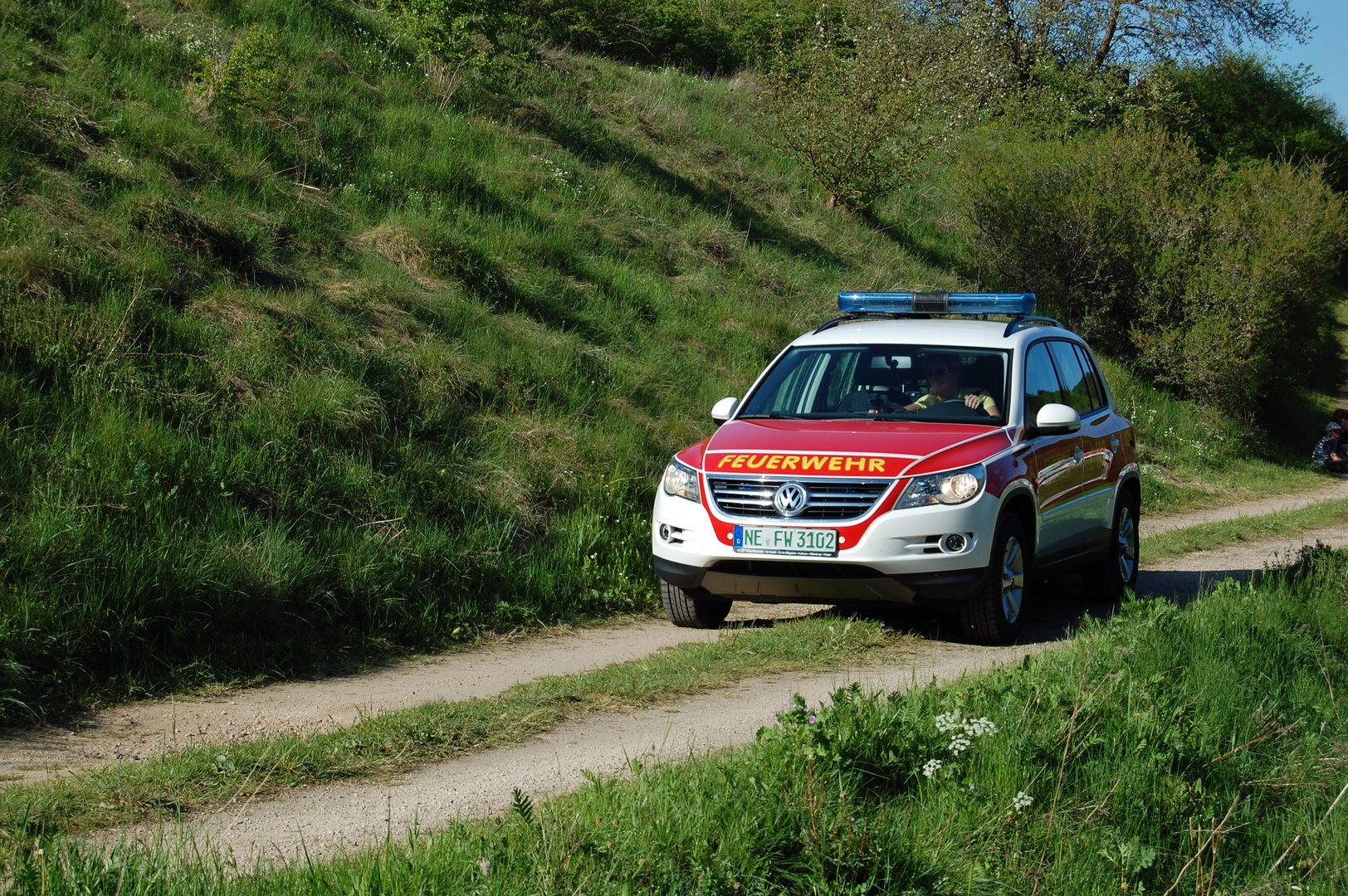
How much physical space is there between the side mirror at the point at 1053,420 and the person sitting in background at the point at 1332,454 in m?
16.1

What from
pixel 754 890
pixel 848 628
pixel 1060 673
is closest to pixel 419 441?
pixel 848 628

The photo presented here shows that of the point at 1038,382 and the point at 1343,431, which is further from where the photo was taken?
the point at 1343,431

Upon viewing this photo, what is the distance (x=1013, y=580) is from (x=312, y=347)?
17.6ft

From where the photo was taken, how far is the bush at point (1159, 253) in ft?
69.5

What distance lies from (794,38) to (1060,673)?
2982 centimetres

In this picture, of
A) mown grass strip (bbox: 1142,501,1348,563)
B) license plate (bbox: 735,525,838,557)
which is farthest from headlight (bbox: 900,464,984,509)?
mown grass strip (bbox: 1142,501,1348,563)

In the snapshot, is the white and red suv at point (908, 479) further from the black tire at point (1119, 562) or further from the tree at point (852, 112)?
the tree at point (852, 112)

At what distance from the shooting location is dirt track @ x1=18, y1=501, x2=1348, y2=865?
4.14 m

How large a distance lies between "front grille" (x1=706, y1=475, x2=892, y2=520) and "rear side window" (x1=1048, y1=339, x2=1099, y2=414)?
2.51 metres

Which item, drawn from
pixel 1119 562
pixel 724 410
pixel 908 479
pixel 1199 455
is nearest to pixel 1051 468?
pixel 908 479

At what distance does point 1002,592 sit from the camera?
7316mm

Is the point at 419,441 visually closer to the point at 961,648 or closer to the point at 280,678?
the point at 280,678

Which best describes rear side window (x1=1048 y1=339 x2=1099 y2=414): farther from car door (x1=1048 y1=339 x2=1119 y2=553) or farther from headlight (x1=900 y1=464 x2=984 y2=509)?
headlight (x1=900 y1=464 x2=984 y2=509)

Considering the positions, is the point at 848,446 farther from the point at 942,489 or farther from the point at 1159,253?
the point at 1159,253
